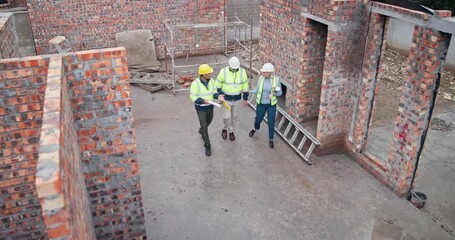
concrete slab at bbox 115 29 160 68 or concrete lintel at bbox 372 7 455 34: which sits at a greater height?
concrete lintel at bbox 372 7 455 34

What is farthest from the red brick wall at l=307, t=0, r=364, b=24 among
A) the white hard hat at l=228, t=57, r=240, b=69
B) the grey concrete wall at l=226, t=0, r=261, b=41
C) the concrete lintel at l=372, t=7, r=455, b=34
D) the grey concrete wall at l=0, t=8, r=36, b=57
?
the grey concrete wall at l=0, t=8, r=36, b=57

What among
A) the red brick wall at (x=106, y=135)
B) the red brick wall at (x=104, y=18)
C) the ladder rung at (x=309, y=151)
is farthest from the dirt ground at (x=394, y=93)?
the red brick wall at (x=106, y=135)

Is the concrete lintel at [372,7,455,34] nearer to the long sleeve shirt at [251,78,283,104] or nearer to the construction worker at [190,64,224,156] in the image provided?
the long sleeve shirt at [251,78,283,104]

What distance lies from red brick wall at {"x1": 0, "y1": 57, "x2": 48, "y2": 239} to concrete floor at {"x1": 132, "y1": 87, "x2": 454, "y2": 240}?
1963 millimetres

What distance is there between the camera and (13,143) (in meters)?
4.65

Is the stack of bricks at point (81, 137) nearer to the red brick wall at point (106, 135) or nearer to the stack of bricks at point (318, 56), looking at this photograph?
the red brick wall at point (106, 135)

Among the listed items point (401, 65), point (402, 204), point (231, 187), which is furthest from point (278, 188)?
point (401, 65)

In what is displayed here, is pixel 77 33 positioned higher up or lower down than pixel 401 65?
higher up

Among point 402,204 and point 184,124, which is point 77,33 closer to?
point 184,124

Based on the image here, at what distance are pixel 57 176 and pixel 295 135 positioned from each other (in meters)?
6.70

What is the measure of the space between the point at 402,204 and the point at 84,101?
5.73 m

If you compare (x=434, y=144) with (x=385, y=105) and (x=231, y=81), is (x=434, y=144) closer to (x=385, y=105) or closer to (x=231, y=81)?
(x=385, y=105)

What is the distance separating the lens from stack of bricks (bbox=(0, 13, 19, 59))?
647cm

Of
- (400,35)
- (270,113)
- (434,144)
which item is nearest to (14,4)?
(270,113)
